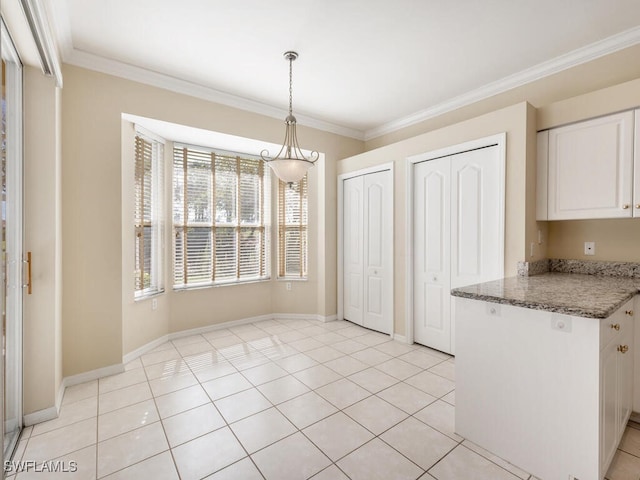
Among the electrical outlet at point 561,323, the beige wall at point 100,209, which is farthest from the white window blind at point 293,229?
the electrical outlet at point 561,323

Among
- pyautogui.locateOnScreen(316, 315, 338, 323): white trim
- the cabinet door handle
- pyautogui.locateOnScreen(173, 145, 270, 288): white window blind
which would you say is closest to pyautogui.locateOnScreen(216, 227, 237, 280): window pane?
A: pyautogui.locateOnScreen(173, 145, 270, 288): white window blind

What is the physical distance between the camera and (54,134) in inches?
94.1

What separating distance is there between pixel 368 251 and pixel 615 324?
2737 millimetres

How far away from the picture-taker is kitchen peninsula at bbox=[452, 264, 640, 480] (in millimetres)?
1607

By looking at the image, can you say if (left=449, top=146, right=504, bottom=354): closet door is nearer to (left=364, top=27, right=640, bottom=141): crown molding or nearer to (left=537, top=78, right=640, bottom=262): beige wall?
(left=537, top=78, right=640, bottom=262): beige wall

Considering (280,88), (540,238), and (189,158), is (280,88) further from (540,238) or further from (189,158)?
(540,238)

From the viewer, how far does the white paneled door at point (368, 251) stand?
4047 mm

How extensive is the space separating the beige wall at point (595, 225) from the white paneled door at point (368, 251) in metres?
1.67

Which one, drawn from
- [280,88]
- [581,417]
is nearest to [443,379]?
[581,417]

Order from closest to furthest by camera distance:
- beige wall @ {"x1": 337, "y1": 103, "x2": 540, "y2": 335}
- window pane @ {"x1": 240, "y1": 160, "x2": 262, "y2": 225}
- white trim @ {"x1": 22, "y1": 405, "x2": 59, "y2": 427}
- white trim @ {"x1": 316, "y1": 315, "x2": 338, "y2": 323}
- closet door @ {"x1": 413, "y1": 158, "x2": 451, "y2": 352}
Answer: white trim @ {"x1": 22, "y1": 405, "x2": 59, "y2": 427}, beige wall @ {"x1": 337, "y1": 103, "x2": 540, "y2": 335}, closet door @ {"x1": 413, "y1": 158, "x2": 451, "y2": 352}, window pane @ {"x1": 240, "y1": 160, "x2": 262, "y2": 225}, white trim @ {"x1": 316, "y1": 315, "x2": 338, "y2": 323}

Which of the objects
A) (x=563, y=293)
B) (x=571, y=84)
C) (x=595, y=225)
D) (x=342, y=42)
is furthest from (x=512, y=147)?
(x=342, y=42)

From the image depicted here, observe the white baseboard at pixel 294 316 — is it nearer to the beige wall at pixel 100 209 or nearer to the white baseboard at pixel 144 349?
the white baseboard at pixel 144 349

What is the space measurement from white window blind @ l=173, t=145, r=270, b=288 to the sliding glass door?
182cm

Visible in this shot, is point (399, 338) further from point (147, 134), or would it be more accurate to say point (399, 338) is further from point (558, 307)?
point (147, 134)
